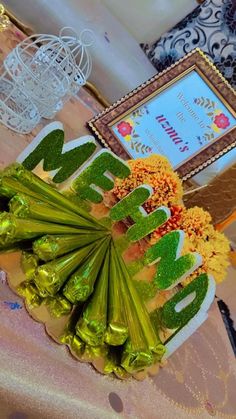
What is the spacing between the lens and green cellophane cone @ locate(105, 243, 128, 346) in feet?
2.46

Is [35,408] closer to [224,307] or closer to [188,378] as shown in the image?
[188,378]

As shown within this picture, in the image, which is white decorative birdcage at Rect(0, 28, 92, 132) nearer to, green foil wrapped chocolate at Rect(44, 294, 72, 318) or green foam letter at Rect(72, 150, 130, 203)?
green foam letter at Rect(72, 150, 130, 203)

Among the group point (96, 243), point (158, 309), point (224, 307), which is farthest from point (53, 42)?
point (224, 307)

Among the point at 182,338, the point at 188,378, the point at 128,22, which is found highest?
the point at 128,22

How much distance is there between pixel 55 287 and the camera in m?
0.75

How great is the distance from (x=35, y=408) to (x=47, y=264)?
0.69ft

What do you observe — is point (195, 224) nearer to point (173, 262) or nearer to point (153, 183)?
point (153, 183)

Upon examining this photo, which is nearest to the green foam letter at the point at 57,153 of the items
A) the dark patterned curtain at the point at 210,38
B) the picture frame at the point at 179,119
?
the picture frame at the point at 179,119

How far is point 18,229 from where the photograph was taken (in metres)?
0.75

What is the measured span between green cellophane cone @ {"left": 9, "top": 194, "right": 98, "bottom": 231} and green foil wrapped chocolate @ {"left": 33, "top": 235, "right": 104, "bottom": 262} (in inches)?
1.0

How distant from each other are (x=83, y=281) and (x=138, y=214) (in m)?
0.32

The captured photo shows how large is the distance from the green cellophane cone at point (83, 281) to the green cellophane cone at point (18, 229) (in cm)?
7

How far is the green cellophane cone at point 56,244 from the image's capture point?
2.54 ft

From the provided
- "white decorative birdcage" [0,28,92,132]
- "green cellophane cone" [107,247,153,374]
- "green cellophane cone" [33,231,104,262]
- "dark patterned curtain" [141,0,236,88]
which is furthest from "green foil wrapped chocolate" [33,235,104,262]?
"dark patterned curtain" [141,0,236,88]
